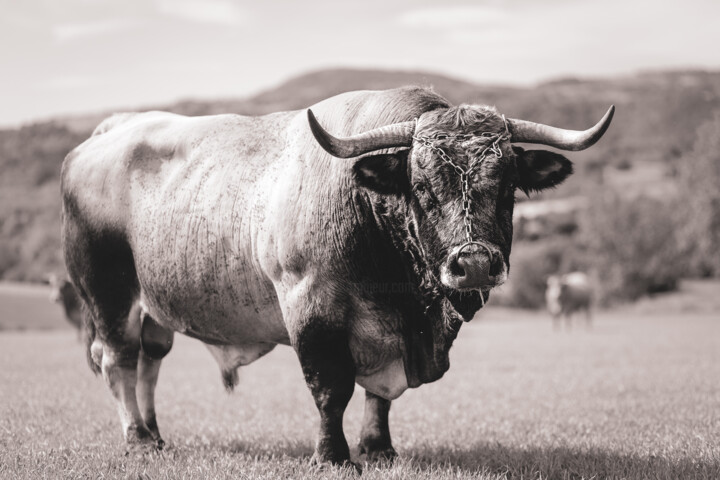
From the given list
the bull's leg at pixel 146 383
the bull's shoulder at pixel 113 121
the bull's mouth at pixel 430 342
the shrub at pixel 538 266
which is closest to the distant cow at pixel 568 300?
the shrub at pixel 538 266

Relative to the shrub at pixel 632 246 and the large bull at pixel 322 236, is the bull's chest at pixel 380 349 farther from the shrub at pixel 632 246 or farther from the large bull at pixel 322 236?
the shrub at pixel 632 246

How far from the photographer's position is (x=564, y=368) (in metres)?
15.7

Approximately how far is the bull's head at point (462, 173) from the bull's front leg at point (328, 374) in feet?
2.96

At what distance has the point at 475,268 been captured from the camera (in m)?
4.17

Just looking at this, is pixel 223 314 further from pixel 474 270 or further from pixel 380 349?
pixel 474 270

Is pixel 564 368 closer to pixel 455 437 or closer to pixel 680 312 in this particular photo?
pixel 455 437

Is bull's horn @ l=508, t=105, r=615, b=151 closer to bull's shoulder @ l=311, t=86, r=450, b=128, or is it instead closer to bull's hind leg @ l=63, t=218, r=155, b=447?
bull's shoulder @ l=311, t=86, r=450, b=128

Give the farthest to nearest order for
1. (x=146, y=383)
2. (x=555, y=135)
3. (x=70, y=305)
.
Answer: (x=70, y=305) < (x=146, y=383) < (x=555, y=135)

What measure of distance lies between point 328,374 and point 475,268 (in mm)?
1419

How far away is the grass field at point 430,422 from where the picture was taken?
5262mm

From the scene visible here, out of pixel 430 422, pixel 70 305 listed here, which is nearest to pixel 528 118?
pixel 70 305

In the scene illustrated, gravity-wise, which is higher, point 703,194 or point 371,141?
point 371,141

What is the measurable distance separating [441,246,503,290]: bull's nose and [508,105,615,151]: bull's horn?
3.43 ft

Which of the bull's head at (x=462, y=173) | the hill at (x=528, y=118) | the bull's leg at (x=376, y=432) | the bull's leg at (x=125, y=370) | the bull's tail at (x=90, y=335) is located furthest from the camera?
the hill at (x=528, y=118)
